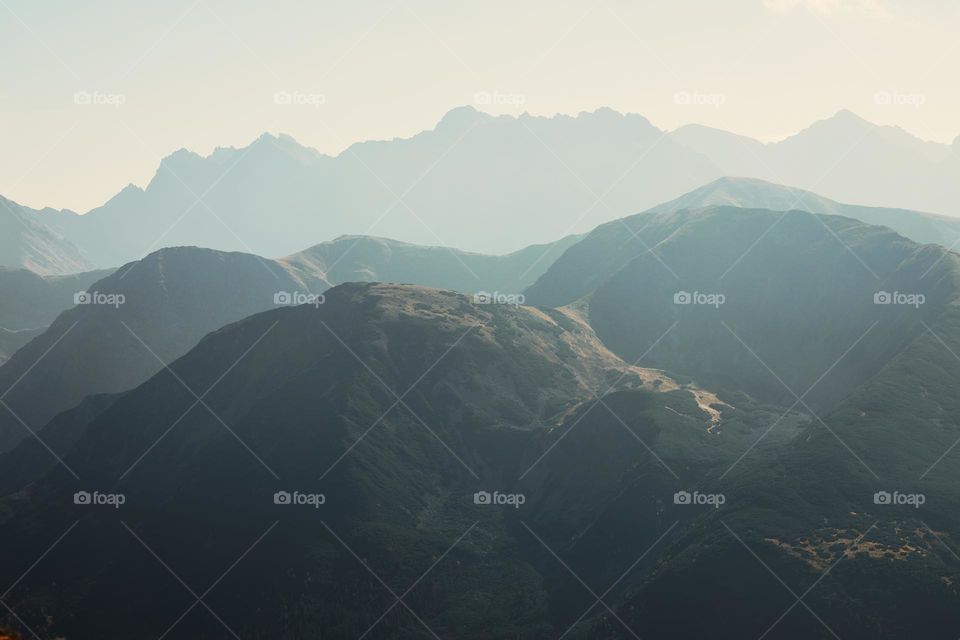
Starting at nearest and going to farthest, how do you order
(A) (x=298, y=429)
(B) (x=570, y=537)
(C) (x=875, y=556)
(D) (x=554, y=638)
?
(C) (x=875, y=556) → (D) (x=554, y=638) → (B) (x=570, y=537) → (A) (x=298, y=429)

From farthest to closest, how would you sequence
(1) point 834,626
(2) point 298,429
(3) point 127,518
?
(2) point 298,429 → (3) point 127,518 → (1) point 834,626

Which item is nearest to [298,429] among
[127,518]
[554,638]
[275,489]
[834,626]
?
[275,489]

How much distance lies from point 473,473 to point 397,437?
2164cm

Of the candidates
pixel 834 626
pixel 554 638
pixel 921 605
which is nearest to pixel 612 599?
pixel 554 638

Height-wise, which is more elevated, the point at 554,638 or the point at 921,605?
the point at 921,605

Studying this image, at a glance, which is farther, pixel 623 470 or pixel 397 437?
pixel 397 437

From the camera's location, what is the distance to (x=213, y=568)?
156m

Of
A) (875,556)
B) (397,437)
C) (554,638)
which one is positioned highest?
(397,437)

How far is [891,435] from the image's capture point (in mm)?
154875

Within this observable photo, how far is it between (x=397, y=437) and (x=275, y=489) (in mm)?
33530

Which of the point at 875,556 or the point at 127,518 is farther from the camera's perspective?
the point at 127,518

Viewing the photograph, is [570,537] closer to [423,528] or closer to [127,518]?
[423,528]

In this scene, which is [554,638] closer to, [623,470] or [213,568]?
[623,470]

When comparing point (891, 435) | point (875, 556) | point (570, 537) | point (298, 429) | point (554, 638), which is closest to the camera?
point (875, 556)
